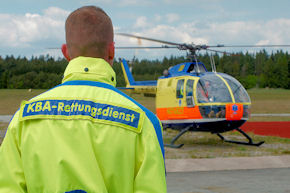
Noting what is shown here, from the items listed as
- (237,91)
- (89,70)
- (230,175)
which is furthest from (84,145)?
(237,91)

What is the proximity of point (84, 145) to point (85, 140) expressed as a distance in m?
0.02

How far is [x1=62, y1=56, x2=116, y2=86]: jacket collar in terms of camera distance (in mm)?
1844

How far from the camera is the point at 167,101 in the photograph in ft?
45.1

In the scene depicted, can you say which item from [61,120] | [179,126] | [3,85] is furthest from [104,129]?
[3,85]

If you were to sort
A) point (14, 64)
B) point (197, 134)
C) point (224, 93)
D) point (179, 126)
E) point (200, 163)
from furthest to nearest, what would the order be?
1. point (14, 64)
2. point (197, 134)
3. point (179, 126)
4. point (224, 93)
5. point (200, 163)

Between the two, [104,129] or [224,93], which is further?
[224,93]

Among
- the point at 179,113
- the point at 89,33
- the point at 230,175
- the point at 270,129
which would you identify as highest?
the point at 89,33

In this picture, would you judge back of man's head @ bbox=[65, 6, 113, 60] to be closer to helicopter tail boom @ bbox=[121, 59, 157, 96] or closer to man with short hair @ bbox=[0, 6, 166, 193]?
man with short hair @ bbox=[0, 6, 166, 193]

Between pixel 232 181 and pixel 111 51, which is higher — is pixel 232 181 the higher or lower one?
the lower one

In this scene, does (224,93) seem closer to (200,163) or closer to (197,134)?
(200,163)

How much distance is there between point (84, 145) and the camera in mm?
1697

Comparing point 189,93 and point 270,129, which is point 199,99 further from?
point 270,129

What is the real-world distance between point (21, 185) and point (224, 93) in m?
10.8

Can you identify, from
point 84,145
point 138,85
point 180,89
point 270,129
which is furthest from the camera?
point 270,129
